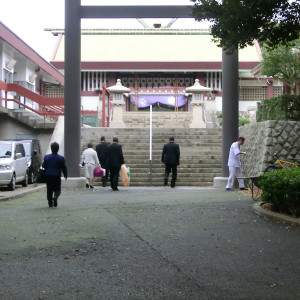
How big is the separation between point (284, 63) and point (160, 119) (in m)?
14.2

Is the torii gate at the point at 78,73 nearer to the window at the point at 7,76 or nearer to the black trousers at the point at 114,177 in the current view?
the black trousers at the point at 114,177

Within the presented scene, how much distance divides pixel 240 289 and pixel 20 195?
1143cm

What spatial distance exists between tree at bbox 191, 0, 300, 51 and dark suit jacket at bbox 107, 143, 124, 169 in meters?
7.94

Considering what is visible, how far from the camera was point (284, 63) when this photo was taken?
22.8 m

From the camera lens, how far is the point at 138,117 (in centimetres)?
3612

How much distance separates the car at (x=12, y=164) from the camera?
682 inches

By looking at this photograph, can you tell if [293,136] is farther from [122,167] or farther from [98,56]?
[98,56]

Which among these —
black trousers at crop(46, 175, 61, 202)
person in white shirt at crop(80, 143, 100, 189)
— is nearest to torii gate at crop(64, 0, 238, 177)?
person in white shirt at crop(80, 143, 100, 189)

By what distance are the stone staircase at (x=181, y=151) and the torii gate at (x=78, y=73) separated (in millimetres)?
2531

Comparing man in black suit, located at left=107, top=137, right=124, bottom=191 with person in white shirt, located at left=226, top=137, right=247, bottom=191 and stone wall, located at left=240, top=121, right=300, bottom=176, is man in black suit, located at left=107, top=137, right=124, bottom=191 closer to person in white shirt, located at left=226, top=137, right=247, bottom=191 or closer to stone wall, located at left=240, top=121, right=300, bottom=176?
person in white shirt, located at left=226, top=137, right=247, bottom=191

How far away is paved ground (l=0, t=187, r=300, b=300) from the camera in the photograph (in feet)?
17.0

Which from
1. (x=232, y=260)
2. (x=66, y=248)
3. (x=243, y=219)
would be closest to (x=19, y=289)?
(x=66, y=248)

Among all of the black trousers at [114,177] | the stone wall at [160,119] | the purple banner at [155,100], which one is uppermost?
the purple banner at [155,100]

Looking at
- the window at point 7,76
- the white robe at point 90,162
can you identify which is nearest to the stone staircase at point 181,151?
the white robe at point 90,162
